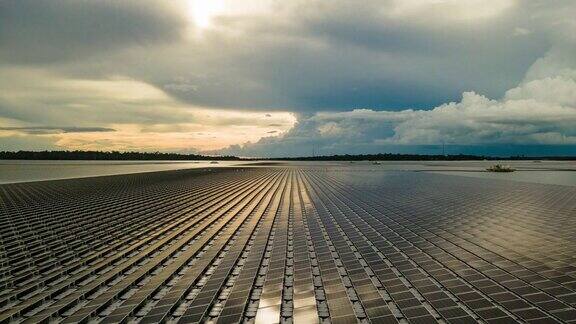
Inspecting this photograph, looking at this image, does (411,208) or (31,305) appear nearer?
(31,305)

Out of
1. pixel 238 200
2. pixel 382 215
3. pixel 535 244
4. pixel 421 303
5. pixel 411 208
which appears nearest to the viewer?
pixel 421 303

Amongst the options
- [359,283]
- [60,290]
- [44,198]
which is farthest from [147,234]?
[44,198]

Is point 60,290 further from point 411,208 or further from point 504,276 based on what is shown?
point 411,208

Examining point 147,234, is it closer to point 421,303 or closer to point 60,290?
point 60,290

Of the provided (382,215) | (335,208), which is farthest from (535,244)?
(335,208)

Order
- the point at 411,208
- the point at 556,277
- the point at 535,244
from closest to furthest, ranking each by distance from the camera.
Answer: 1. the point at 556,277
2. the point at 535,244
3. the point at 411,208

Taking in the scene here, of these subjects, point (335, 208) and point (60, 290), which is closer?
point (60, 290)
